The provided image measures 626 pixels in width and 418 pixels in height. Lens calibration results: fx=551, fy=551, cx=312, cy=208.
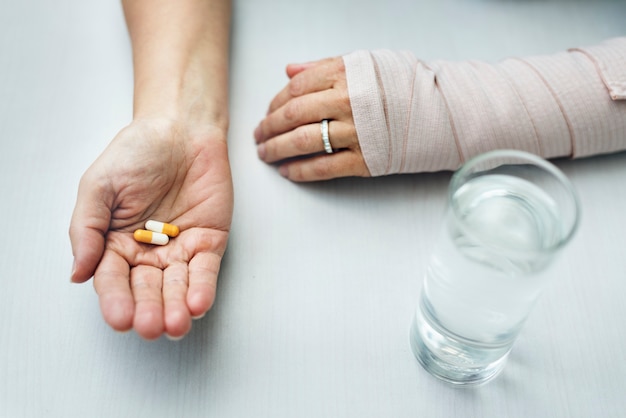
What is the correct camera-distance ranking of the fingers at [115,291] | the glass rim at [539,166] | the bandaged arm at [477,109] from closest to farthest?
1. the glass rim at [539,166]
2. the fingers at [115,291]
3. the bandaged arm at [477,109]

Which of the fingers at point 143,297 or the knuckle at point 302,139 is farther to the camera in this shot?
the knuckle at point 302,139

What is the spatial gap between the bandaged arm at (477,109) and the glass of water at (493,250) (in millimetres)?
191

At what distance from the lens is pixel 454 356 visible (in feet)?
1.77

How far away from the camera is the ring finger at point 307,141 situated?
680mm

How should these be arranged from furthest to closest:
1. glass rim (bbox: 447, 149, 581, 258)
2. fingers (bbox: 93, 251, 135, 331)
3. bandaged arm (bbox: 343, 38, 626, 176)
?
bandaged arm (bbox: 343, 38, 626, 176)
fingers (bbox: 93, 251, 135, 331)
glass rim (bbox: 447, 149, 581, 258)

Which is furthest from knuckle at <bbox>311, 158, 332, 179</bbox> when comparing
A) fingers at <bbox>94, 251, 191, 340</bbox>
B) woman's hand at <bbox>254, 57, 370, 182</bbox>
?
fingers at <bbox>94, 251, 191, 340</bbox>

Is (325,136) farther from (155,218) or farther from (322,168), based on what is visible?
(155,218)

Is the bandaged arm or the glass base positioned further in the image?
the bandaged arm

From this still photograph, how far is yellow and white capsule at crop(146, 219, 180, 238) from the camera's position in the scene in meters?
0.60

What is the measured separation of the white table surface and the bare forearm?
0.15 ft

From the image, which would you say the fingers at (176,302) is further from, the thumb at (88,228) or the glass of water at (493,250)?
the glass of water at (493,250)

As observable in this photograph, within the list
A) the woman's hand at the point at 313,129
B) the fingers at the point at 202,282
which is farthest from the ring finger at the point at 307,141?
the fingers at the point at 202,282

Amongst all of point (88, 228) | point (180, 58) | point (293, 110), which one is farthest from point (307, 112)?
point (88, 228)

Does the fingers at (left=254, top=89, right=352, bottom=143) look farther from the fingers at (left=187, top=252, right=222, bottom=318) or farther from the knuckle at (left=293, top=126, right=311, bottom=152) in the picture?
the fingers at (left=187, top=252, right=222, bottom=318)
